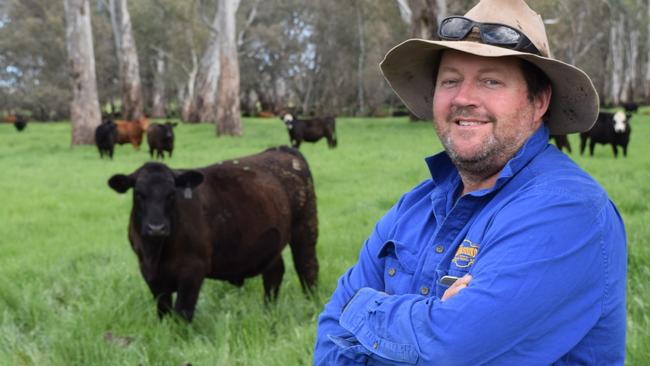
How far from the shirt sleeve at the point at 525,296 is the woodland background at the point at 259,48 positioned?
113ft

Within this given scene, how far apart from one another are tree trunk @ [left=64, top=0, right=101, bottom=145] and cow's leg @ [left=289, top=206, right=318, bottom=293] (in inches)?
721

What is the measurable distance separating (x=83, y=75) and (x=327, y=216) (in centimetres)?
1659

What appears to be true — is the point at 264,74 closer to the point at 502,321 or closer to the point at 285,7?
the point at 285,7

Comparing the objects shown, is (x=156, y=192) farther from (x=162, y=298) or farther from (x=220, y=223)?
(x=162, y=298)

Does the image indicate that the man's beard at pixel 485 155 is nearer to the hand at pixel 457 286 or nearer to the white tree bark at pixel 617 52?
the hand at pixel 457 286

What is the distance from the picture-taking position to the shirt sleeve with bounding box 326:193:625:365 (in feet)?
5.58

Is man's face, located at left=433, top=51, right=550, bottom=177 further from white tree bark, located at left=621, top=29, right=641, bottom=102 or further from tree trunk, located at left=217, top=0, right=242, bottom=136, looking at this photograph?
white tree bark, located at left=621, top=29, right=641, bottom=102

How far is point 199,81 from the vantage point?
3909cm

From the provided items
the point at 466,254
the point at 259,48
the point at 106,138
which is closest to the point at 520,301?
the point at 466,254

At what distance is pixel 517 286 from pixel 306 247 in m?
4.40

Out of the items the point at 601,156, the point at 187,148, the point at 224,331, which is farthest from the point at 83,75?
the point at 224,331

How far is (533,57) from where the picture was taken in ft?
6.49

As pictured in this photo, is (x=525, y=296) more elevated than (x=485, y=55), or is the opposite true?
(x=485, y=55)

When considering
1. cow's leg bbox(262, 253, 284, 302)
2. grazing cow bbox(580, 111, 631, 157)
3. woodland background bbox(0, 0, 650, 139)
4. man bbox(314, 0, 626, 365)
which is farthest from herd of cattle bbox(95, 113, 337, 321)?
woodland background bbox(0, 0, 650, 139)
